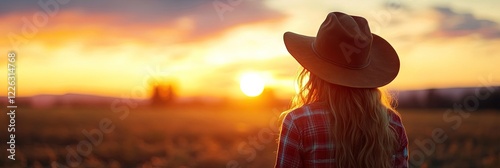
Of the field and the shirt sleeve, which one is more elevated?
the shirt sleeve

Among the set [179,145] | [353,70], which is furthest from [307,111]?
[179,145]

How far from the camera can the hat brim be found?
2529 mm

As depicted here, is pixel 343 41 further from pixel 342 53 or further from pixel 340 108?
pixel 340 108

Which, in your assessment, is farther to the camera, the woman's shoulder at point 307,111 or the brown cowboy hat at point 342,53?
the brown cowboy hat at point 342,53

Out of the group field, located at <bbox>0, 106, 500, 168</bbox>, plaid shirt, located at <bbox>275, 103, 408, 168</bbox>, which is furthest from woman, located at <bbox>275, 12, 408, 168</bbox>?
field, located at <bbox>0, 106, 500, 168</bbox>

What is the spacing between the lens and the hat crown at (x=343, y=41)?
2.58m

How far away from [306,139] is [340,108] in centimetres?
18

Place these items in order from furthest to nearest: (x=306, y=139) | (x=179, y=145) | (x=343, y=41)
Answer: (x=179, y=145) → (x=343, y=41) → (x=306, y=139)

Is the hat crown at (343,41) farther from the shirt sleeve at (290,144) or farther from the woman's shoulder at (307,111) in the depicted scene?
the shirt sleeve at (290,144)

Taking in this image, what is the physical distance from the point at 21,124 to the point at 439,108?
28689mm

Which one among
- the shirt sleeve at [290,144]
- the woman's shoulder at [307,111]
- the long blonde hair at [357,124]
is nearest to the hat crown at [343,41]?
the long blonde hair at [357,124]

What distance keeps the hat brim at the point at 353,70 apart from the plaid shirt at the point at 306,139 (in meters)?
0.15

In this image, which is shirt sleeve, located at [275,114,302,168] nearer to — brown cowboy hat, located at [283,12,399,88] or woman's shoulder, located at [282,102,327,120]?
woman's shoulder, located at [282,102,327,120]

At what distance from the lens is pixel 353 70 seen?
2.61 m
